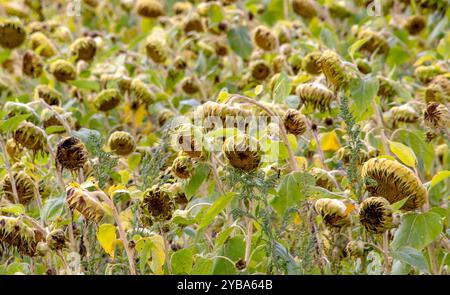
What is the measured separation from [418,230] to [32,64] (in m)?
1.64

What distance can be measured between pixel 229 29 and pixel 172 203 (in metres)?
1.70

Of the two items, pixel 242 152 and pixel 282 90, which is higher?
pixel 282 90

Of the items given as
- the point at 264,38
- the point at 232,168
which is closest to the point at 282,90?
the point at 232,168

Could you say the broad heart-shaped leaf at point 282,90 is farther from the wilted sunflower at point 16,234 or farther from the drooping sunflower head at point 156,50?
the drooping sunflower head at point 156,50

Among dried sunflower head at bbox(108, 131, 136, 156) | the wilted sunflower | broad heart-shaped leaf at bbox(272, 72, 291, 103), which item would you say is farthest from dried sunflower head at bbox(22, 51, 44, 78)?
the wilted sunflower

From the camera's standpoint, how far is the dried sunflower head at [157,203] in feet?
6.00

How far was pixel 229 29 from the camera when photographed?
3461mm

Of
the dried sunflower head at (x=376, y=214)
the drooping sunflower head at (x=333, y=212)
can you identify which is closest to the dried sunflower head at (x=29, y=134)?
the drooping sunflower head at (x=333, y=212)

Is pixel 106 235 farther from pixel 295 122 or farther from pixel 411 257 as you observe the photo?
pixel 411 257

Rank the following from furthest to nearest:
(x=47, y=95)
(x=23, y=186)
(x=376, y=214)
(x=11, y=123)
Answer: (x=47, y=95) → (x=23, y=186) → (x=11, y=123) → (x=376, y=214)

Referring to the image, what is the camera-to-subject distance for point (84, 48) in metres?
3.13

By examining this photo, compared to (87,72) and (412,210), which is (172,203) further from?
(87,72)

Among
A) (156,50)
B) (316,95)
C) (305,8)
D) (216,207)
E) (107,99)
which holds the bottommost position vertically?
(216,207)
